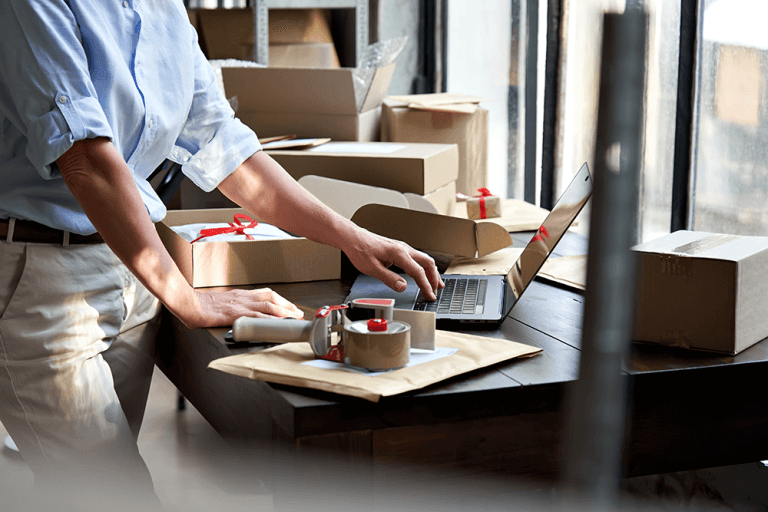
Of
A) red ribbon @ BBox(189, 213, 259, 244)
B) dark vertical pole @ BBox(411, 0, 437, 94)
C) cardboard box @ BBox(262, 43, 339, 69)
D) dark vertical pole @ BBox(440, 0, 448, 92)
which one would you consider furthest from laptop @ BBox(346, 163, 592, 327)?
dark vertical pole @ BBox(411, 0, 437, 94)

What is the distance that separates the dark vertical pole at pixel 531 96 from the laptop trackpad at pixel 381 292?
174cm

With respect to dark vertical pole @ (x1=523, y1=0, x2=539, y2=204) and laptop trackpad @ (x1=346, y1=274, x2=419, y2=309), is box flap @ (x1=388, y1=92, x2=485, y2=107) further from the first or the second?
laptop trackpad @ (x1=346, y1=274, x2=419, y2=309)

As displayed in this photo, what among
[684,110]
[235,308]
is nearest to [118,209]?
[235,308]

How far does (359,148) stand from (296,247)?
2.85 feet

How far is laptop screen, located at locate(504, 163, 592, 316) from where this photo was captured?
3.63ft

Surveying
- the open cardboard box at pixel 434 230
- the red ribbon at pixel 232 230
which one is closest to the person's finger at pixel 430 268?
the open cardboard box at pixel 434 230

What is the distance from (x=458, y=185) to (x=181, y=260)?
1.35 m

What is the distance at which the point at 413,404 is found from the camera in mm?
898

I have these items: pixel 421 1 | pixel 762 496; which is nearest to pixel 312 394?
pixel 762 496

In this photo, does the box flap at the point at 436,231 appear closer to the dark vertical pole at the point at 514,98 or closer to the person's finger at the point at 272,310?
the person's finger at the point at 272,310

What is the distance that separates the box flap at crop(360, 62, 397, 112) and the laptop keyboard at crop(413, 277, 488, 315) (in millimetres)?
1277

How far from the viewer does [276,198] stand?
150 cm

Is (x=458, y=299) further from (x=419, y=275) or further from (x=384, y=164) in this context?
(x=384, y=164)

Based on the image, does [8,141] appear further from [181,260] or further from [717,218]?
[717,218]
